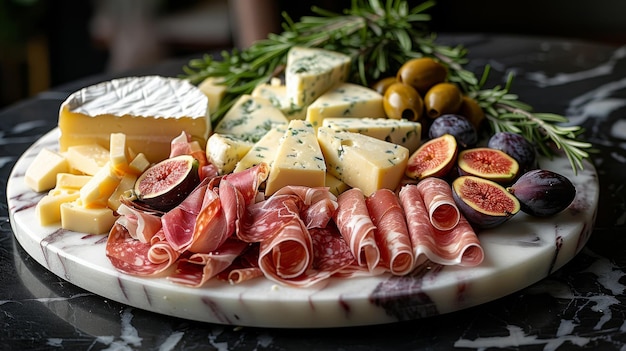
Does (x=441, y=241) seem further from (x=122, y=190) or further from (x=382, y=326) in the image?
(x=122, y=190)

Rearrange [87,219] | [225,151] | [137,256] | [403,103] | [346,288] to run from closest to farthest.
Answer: [346,288] < [137,256] < [87,219] < [225,151] < [403,103]

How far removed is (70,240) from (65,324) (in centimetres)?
26

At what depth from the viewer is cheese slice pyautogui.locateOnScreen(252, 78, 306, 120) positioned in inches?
92.4

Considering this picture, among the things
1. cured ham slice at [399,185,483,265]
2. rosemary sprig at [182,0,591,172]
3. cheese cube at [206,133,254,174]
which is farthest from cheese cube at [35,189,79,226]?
cured ham slice at [399,185,483,265]

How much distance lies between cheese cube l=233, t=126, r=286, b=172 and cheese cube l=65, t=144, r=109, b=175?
1.24 ft

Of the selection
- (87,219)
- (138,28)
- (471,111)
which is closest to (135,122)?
(87,219)

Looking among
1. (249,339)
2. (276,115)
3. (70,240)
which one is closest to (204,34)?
(276,115)

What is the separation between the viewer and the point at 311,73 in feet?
7.62

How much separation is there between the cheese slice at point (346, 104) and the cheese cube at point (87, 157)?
59 centimetres

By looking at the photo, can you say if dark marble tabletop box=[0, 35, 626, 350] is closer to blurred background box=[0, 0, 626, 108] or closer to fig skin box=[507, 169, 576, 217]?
fig skin box=[507, 169, 576, 217]

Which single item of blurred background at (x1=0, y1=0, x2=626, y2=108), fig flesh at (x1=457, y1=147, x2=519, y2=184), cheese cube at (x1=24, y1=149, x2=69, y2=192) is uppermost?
fig flesh at (x1=457, y1=147, x2=519, y2=184)

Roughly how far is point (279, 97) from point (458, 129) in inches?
22.9

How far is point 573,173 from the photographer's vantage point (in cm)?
211

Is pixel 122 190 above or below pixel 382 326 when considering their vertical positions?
above
